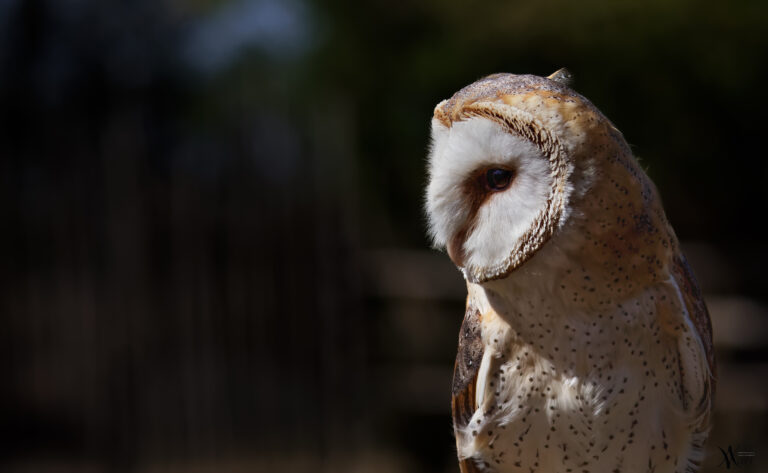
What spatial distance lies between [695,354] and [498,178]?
385 millimetres

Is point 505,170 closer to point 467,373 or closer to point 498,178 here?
point 498,178

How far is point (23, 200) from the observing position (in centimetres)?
381

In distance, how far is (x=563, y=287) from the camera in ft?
3.24

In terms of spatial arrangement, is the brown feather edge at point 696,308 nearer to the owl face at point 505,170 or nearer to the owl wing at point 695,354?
the owl wing at point 695,354

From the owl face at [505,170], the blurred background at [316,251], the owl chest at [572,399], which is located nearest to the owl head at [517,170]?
the owl face at [505,170]

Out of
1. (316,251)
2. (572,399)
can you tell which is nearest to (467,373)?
(572,399)

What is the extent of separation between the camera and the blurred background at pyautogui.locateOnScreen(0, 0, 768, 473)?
11.4 ft

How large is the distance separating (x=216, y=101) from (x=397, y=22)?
55.5 inches

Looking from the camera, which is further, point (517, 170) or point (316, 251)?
point (316, 251)

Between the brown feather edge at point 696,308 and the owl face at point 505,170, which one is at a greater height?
the owl face at point 505,170

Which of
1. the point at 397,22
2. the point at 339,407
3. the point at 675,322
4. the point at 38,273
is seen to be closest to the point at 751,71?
the point at 397,22

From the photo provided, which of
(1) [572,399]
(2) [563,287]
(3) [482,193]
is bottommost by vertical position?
(1) [572,399]

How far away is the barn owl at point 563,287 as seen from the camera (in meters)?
0.92

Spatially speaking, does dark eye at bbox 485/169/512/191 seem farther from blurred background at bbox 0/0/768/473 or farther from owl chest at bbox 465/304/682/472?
blurred background at bbox 0/0/768/473
